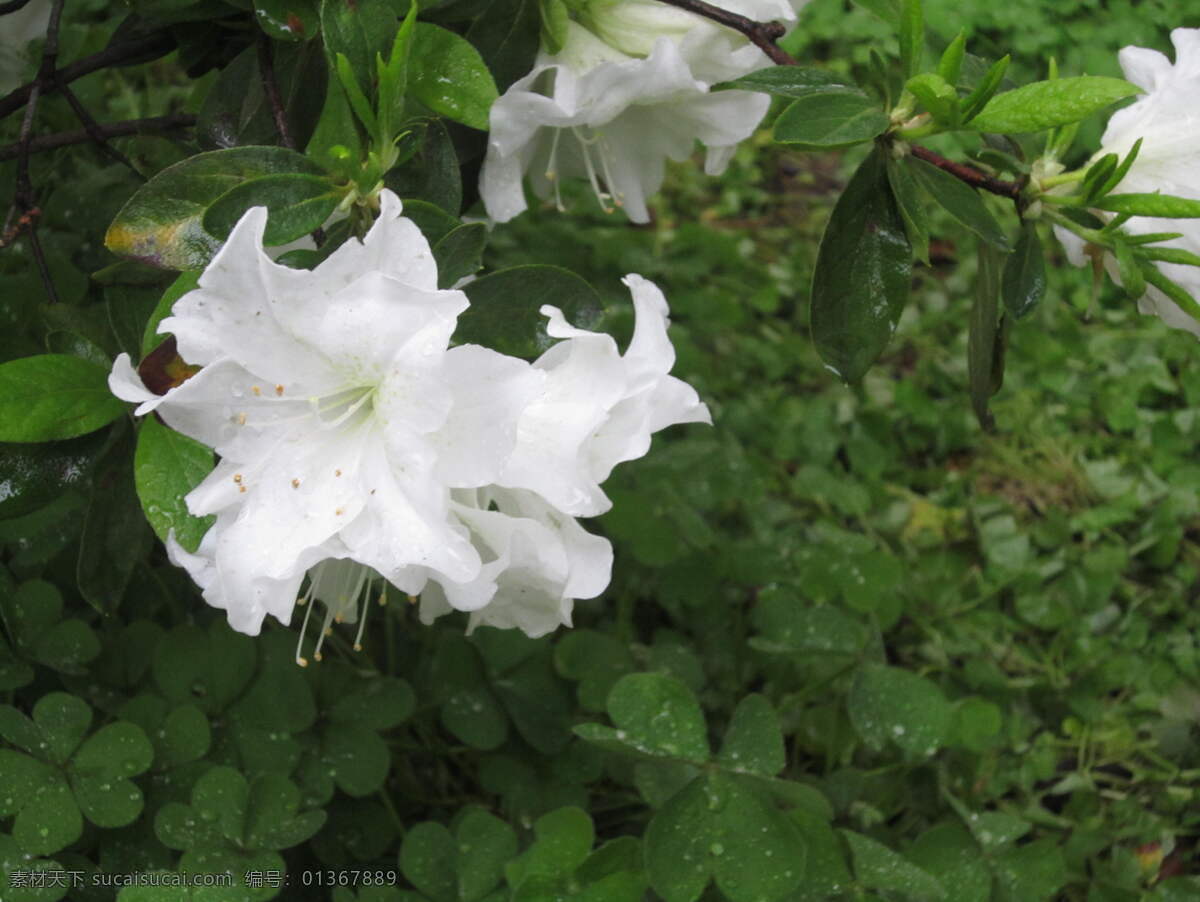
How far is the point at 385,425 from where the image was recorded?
0.80m

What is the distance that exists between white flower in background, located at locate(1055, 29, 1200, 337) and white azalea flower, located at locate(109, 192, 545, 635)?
19.6 inches

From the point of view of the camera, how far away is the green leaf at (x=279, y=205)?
2.76ft

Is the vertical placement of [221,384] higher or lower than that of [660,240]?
higher

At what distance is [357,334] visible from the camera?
0.78 metres

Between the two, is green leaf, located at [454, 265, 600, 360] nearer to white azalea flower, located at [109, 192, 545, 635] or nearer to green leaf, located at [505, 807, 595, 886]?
white azalea flower, located at [109, 192, 545, 635]

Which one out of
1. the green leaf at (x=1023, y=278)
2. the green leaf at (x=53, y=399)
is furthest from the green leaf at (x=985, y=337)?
the green leaf at (x=53, y=399)

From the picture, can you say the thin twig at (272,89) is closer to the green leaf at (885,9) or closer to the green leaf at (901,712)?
the green leaf at (885,9)

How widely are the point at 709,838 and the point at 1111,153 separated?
0.77m

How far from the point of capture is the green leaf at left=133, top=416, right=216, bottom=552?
2.73 feet

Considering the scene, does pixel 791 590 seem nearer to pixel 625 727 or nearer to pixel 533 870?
pixel 625 727

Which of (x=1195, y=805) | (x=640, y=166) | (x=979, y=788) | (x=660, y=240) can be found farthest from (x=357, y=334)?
(x=660, y=240)

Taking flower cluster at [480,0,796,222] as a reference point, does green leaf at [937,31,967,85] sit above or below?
above

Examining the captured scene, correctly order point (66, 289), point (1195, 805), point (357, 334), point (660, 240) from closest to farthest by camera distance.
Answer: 1. point (357, 334)
2. point (66, 289)
3. point (1195, 805)
4. point (660, 240)

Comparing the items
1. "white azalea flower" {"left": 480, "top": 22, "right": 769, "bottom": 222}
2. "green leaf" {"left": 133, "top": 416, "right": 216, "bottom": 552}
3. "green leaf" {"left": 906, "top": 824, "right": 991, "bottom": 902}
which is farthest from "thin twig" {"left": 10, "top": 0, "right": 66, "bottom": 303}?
"green leaf" {"left": 906, "top": 824, "right": 991, "bottom": 902}
